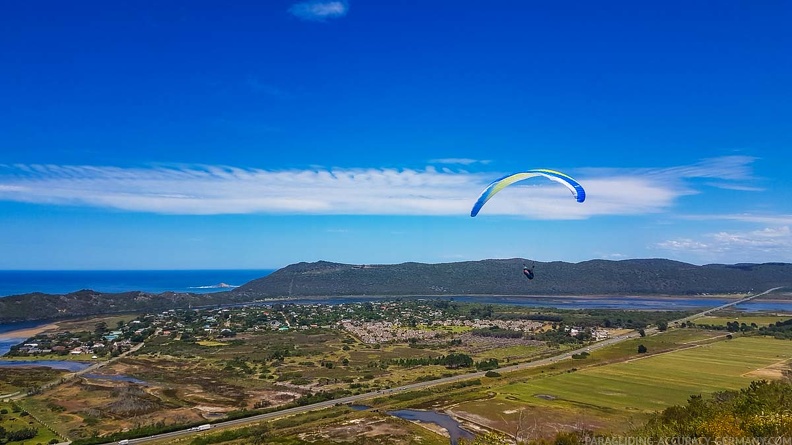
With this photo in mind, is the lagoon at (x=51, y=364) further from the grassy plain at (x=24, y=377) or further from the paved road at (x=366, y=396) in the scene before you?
the paved road at (x=366, y=396)

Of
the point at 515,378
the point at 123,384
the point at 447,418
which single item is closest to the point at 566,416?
the point at 447,418

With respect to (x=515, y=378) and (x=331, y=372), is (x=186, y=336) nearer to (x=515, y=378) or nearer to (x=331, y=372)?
(x=331, y=372)

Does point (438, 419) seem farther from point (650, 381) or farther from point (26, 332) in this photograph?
point (26, 332)

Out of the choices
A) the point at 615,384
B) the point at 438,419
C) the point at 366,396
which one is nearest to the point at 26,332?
the point at 366,396

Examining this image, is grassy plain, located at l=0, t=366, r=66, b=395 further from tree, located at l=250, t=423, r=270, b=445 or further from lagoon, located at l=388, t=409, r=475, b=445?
lagoon, located at l=388, t=409, r=475, b=445

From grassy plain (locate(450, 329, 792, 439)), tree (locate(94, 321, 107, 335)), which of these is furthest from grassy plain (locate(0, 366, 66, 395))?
grassy plain (locate(450, 329, 792, 439))

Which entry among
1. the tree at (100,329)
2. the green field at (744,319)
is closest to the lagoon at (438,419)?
the tree at (100,329)
